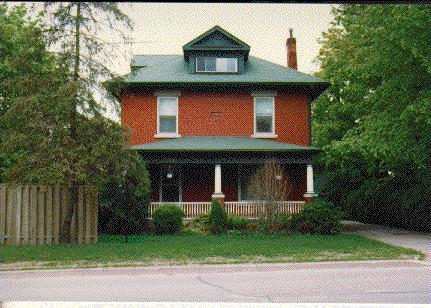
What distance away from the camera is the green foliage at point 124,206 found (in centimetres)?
1688

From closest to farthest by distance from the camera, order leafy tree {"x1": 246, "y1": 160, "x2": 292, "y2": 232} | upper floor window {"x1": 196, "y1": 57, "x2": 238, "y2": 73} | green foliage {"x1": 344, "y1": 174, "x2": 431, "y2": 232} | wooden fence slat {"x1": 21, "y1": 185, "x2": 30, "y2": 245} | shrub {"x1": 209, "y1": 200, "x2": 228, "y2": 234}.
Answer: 1. wooden fence slat {"x1": 21, "y1": 185, "x2": 30, "y2": 245}
2. leafy tree {"x1": 246, "y1": 160, "x2": 292, "y2": 232}
3. shrub {"x1": 209, "y1": 200, "x2": 228, "y2": 234}
4. green foliage {"x1": 344, "y1": 174, "x2": 431, "y2": 232}
5. upper floor window {"x1": 196, "y1": 57, "x2": 238, "y2": 73}

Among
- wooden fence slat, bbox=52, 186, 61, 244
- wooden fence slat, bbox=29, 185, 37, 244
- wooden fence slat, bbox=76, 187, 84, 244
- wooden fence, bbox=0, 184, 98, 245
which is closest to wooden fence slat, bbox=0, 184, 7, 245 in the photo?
wooden fence, bbox=0, 184, 98, 245

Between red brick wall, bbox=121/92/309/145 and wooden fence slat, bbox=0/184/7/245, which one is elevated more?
red brick wall, bbox=121/92/309/145

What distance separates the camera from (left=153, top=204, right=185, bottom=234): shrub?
60.8 ft

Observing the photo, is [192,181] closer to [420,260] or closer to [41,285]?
[420,260]

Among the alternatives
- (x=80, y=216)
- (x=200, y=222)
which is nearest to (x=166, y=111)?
(x=200, y=222)

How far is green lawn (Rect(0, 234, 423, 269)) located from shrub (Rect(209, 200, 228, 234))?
3.21 metres

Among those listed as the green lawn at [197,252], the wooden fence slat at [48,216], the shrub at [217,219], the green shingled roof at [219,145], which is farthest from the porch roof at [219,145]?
the green lawn at [197,252]

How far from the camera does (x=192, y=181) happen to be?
75.7 feet

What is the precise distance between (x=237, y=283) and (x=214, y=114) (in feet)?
47.6

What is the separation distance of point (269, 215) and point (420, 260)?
294 inches

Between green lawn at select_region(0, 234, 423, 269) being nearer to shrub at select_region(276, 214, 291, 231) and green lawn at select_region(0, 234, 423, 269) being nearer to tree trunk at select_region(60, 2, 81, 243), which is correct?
tree trunk at select_region(60, 2, 81, 243)

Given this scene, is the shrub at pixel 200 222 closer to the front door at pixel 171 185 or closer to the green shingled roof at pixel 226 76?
the front door at pixel 171 185

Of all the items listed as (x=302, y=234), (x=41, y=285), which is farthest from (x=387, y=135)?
(x=41, y=285)
